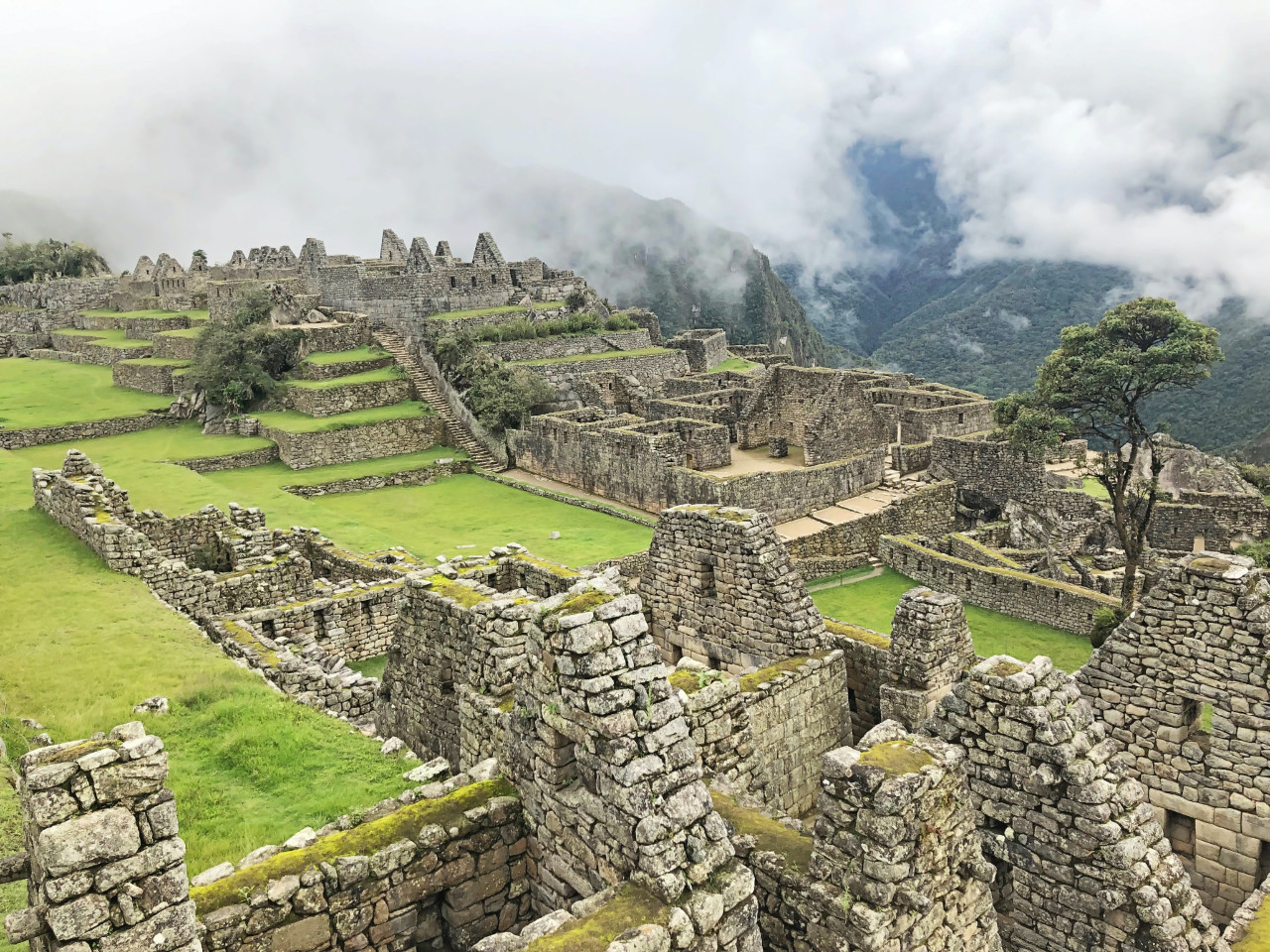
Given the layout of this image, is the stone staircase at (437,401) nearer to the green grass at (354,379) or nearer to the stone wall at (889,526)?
the green grass at (354,379)

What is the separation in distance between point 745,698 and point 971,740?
6.05ft

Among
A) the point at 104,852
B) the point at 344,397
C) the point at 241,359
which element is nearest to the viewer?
the point at 104,852

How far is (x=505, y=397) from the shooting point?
2928 cm

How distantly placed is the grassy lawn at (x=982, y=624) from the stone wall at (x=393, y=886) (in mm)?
10541

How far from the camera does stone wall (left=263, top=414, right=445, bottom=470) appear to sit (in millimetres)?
28016

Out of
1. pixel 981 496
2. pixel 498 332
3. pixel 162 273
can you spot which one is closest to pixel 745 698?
pixel 981 496

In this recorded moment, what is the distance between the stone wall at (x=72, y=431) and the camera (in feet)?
91.8

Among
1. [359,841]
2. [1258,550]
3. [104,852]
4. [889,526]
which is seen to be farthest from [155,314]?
[104,852]

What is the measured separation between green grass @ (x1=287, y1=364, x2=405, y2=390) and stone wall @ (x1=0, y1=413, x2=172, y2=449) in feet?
18.7

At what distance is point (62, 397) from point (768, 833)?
129 feet

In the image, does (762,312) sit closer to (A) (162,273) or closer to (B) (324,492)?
(A) (162,273)

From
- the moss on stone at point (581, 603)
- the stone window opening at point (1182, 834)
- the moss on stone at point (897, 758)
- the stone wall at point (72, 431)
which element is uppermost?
the stone wall at point (72, 431)

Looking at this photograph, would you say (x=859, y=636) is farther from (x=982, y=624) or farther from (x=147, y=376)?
(x=147, y=376)

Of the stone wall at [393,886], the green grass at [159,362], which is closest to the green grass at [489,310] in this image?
the green grass at [159,362]
